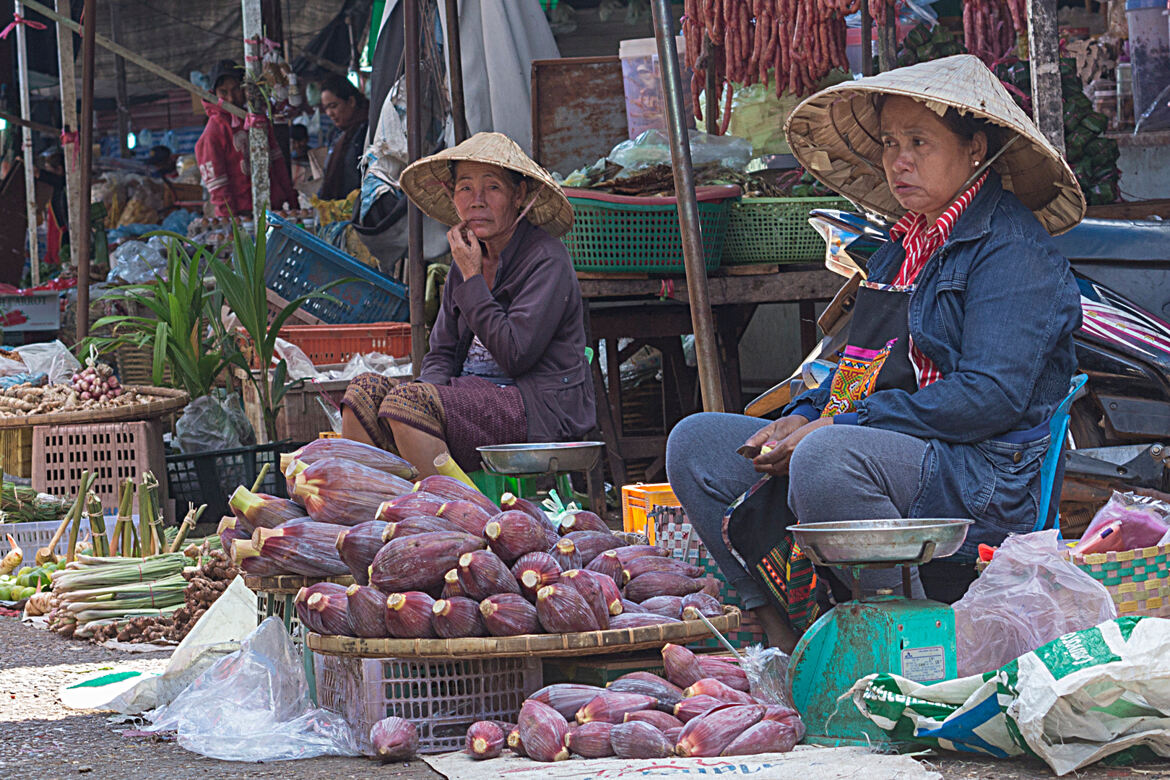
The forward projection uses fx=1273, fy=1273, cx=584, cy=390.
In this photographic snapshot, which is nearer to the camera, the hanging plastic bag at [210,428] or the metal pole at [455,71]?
the hanging plastic bag at [210,428]

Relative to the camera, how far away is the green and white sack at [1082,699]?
7.09ft

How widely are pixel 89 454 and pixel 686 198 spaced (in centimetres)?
342

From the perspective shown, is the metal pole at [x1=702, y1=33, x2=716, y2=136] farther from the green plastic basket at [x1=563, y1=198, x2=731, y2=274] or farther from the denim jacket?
the denim jacket

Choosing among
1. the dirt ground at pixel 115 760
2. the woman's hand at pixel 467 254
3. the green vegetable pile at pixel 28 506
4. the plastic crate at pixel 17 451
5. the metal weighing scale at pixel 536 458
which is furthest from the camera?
the plastic crate at pixel 17 451

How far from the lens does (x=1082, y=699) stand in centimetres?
217

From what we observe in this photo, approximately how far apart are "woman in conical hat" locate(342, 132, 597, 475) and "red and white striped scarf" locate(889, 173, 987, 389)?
4.66 feet

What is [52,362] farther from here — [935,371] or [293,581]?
[935,371]

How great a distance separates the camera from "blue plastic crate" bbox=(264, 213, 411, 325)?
7.62 meters

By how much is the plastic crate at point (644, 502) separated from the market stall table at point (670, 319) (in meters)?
1.76

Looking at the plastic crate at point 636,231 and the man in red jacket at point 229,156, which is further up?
the man in red jacket at point 229,156

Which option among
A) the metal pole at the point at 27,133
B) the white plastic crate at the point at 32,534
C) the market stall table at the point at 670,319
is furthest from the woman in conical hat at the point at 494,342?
the metal pole at the point at 27,133

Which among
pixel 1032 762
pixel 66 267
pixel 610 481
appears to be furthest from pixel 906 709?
pixel 66 267

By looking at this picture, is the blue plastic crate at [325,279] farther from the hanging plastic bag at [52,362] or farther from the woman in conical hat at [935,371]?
the woman in conical hat at [935,371]

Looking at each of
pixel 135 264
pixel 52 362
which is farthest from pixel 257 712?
pixel 135 264
